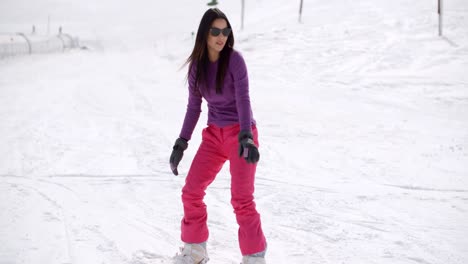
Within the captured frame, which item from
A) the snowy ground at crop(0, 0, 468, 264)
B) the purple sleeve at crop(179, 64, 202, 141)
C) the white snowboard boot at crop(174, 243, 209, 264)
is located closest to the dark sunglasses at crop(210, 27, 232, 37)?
the purple sleeve at crop(179, 64, 202, 141)

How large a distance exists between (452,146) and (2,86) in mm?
10246

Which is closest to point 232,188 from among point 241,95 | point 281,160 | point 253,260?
point 253,260

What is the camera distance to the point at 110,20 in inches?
2419

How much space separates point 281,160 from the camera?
6.24 m

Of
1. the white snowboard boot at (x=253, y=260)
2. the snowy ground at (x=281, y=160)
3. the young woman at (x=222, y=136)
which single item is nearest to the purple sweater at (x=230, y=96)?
the young woman at (x=222, y=136)

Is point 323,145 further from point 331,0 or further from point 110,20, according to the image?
point 110,20

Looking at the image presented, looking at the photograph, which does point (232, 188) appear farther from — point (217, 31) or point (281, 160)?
point (281, 160)

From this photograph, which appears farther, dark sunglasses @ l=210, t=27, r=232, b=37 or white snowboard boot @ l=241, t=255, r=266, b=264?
white snowboard boot @ l=241, t=255, r=266, b=264

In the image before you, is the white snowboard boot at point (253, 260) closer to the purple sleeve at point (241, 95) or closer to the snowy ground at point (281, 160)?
the snowy ground at point (281, 160)

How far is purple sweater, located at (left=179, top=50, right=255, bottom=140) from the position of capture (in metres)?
2.77

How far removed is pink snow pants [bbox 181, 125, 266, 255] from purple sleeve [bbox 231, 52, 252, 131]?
5.6 inches

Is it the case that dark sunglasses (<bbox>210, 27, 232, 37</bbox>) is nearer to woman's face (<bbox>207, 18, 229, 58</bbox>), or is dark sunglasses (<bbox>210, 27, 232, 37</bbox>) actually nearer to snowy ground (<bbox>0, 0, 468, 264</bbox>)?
woman's face (<bbox>207, 18, 229, 58</bbox>)

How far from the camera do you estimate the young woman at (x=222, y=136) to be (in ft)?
9.13

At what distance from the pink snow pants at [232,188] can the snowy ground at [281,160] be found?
42cm
